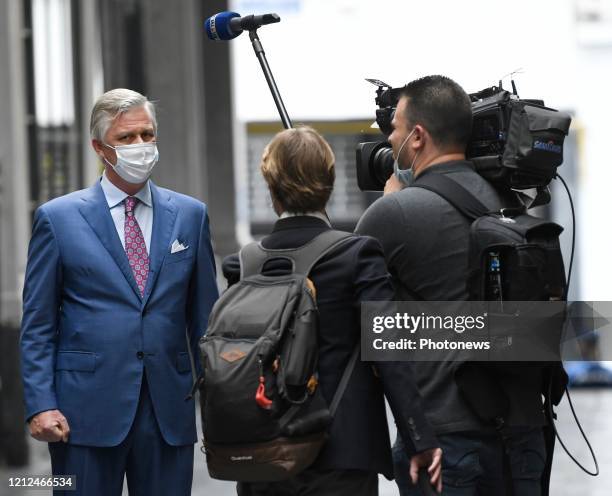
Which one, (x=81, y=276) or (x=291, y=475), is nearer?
(x=291, y=475)

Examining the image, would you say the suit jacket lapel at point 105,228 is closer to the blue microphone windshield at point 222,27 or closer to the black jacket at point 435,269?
the blue microphone windshield at point 222,27

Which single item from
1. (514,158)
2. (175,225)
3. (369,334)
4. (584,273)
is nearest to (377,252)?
(369,334)

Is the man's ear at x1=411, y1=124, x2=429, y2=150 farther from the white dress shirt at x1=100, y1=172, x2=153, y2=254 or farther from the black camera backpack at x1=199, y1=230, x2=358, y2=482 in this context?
the white dress shirt at x1=100, y1=172, x2=153, y2=254

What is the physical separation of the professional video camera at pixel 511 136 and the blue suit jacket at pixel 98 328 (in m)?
0.90

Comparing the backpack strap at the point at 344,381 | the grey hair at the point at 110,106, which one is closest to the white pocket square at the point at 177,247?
the grey hair at the point at 110,106

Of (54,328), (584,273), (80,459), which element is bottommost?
(584,273)

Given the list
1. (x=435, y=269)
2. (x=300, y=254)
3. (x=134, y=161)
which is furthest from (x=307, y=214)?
(x=134, y=161)

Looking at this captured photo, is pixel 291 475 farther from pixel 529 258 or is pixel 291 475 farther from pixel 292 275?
pixel 529 258

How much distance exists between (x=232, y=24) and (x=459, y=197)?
1.02 metres

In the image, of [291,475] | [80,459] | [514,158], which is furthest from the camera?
[80,459]

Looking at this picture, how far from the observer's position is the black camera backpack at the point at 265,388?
3709 millimetres

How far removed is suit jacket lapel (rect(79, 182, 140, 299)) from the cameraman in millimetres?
780

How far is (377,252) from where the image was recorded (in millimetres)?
3885

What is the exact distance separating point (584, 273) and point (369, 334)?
44.4 ft
